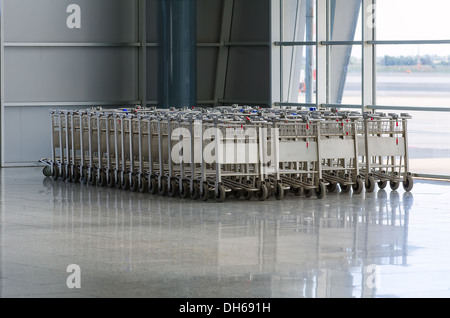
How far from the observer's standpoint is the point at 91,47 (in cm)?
2152

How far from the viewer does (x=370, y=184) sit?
15.2m

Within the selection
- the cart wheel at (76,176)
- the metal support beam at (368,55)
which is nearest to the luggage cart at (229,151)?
the cart wheel at (76,176)

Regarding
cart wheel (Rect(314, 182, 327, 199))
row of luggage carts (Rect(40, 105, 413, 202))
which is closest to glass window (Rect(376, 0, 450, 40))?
row of luggage carts (Rect(40, 105, 413, 202))

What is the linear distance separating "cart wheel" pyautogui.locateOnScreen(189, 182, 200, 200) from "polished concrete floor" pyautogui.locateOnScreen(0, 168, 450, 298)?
301 millimetres

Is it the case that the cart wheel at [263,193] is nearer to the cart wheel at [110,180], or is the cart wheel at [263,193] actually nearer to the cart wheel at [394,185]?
the cart wheel at [394,185]

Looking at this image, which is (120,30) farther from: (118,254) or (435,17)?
(118,254)

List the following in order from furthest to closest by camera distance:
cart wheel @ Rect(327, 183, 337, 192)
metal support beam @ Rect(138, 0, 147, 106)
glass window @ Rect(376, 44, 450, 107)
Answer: metal support beam @ Rect(138, 0, 147, 106) → glass window @ Rect(376, 44, 450, 107) → cart wheel @ Rect(327, 183, 337, 192)

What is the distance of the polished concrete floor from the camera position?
318 inches

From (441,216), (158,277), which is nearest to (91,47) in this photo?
(441,216)

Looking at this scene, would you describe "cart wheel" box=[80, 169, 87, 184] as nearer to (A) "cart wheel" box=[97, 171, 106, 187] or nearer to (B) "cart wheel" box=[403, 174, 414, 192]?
(A) "cart wheel" box=[97, 171, 106, 187]

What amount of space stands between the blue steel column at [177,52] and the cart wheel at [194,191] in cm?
621

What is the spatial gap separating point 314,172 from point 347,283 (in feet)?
20.8

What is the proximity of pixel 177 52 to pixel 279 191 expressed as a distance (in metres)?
6.87

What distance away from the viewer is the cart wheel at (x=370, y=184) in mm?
15164
